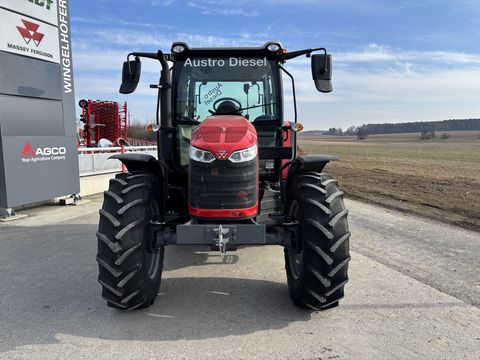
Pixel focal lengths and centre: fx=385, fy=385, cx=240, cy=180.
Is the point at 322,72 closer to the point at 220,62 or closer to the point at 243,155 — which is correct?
the point at 220,62

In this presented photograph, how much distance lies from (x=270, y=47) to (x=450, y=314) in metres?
3.19

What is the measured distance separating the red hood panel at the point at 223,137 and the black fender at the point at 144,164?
552 mm

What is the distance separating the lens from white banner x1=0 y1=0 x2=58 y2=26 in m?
7.12

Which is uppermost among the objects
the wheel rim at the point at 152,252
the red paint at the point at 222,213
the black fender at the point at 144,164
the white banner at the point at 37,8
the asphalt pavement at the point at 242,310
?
the white banner at the point at 37,8

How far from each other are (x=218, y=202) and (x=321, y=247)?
957 millimetres

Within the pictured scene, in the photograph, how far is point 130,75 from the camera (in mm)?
4098

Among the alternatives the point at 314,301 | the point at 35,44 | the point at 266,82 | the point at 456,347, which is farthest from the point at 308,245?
the point at 35,44

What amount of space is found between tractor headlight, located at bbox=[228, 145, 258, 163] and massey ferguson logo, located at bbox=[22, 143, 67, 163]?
230 inches

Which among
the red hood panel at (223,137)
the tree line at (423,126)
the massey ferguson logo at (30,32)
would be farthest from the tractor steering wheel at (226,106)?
the tree line at (423,126)

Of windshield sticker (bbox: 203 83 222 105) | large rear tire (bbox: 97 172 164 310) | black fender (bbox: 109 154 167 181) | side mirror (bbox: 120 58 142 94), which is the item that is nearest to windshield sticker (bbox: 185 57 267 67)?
windshield sticker (bbox: 203 83 222 105)

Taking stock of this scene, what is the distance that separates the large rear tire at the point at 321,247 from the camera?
126 inches

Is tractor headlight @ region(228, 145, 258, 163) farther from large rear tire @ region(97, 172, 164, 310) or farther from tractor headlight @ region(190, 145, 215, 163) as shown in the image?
large rear tire @ region(97, 172, 164, 310)

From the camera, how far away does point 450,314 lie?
3.45 m

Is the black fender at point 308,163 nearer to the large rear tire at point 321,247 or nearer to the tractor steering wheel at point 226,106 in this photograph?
the large rear tire at point 321,247
